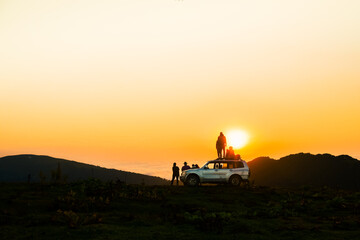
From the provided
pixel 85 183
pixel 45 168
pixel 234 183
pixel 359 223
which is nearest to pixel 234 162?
pixel 234 183

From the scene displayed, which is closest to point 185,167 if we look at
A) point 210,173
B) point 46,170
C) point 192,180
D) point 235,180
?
point 192,180

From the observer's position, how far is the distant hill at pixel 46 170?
120 metres

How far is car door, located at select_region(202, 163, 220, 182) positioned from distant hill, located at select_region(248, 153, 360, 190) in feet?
133

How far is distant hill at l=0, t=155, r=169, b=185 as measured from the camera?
120m

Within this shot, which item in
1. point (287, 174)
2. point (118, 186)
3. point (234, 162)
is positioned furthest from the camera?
point (287, 174)

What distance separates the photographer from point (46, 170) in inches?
5022

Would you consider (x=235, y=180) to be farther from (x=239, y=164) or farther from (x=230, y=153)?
(x=230, y=153)

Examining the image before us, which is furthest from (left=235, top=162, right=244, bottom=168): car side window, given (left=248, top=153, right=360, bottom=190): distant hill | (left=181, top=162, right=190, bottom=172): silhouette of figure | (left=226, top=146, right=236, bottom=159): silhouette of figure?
(left=248, top=153, right=360, bottom=190): distant hill

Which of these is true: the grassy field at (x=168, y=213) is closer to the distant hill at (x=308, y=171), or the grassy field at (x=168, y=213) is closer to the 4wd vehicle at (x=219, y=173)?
the 4wd vehicle at (x=219, y=173)

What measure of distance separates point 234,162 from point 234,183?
1.47 m

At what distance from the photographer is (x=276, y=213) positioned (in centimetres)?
1938

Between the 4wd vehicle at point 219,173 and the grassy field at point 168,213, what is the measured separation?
0.88 m

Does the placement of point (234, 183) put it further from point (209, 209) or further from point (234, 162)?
point (209, 209)

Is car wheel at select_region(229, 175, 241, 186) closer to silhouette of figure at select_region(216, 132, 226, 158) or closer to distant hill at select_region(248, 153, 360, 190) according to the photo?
silhouette of figure at select_region(216, 132, 226, 158)
